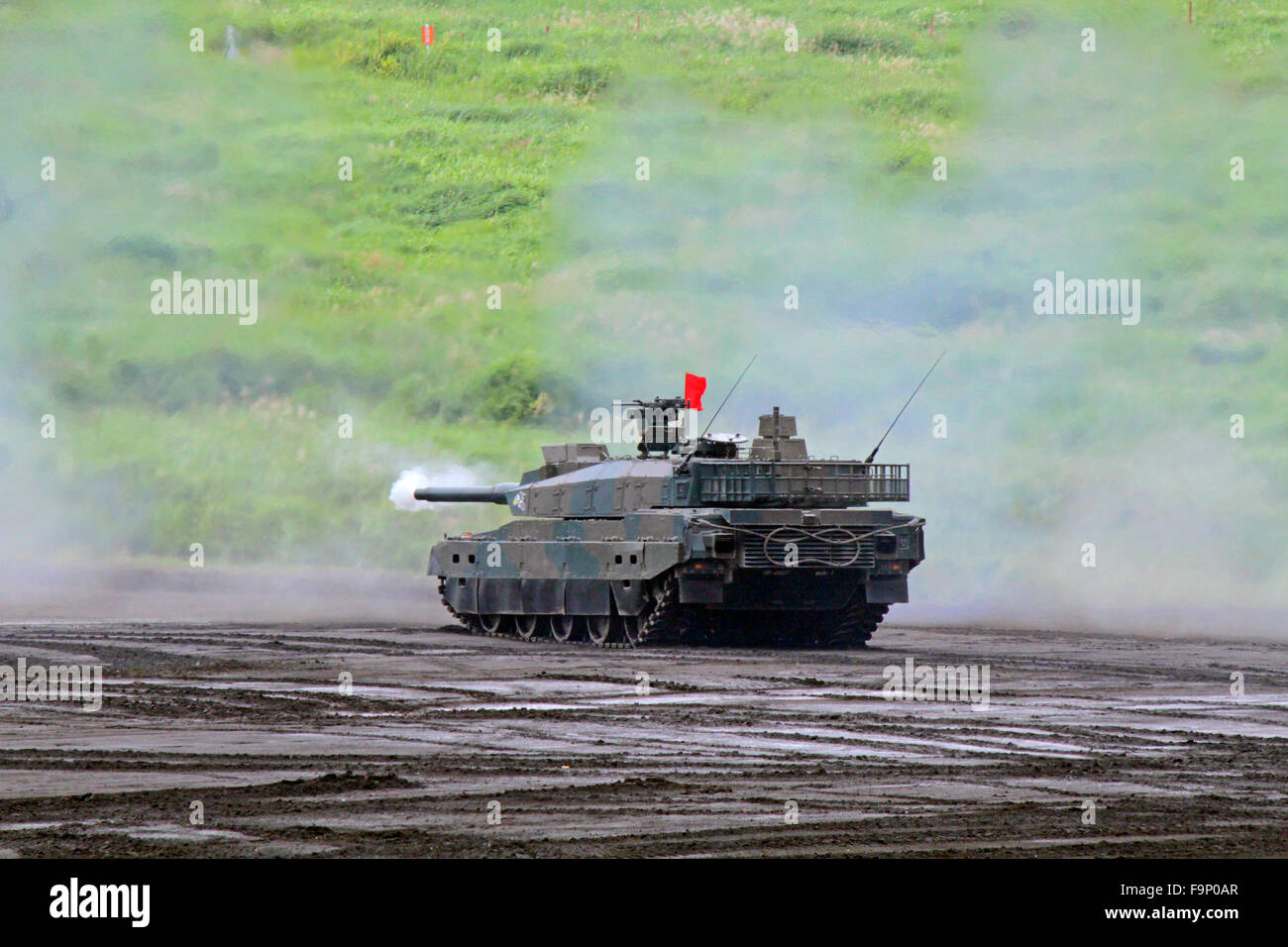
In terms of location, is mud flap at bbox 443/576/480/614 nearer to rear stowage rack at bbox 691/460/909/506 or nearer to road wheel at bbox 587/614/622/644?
road wheel at bbox 587/614/622/644

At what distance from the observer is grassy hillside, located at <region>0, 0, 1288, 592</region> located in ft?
158

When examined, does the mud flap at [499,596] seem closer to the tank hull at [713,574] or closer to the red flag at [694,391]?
the tank hull at [713,574]

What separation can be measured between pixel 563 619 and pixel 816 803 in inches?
670

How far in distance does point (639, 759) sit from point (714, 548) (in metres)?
11.4

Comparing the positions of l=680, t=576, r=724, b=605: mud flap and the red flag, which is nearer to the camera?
l=680, t=576, r=724, b=605: mud flap

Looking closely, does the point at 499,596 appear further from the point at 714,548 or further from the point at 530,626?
the point at 714,548

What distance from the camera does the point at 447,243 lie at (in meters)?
57.9

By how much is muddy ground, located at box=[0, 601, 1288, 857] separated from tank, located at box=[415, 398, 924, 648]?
189 cm

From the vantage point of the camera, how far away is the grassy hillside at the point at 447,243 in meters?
48.1

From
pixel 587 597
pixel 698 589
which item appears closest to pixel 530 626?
pixel 587 597

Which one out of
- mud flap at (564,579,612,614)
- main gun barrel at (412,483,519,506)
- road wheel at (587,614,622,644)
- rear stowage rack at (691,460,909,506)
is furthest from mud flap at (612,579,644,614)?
main gun barrel at (412,483,519,506)

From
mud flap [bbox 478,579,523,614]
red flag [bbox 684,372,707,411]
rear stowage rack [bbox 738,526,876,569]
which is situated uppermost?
red flag [bbox 684,372,707,411]

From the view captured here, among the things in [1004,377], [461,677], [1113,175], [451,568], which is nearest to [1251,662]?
[461,677]

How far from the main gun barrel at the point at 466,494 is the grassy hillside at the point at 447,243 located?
1380cm
